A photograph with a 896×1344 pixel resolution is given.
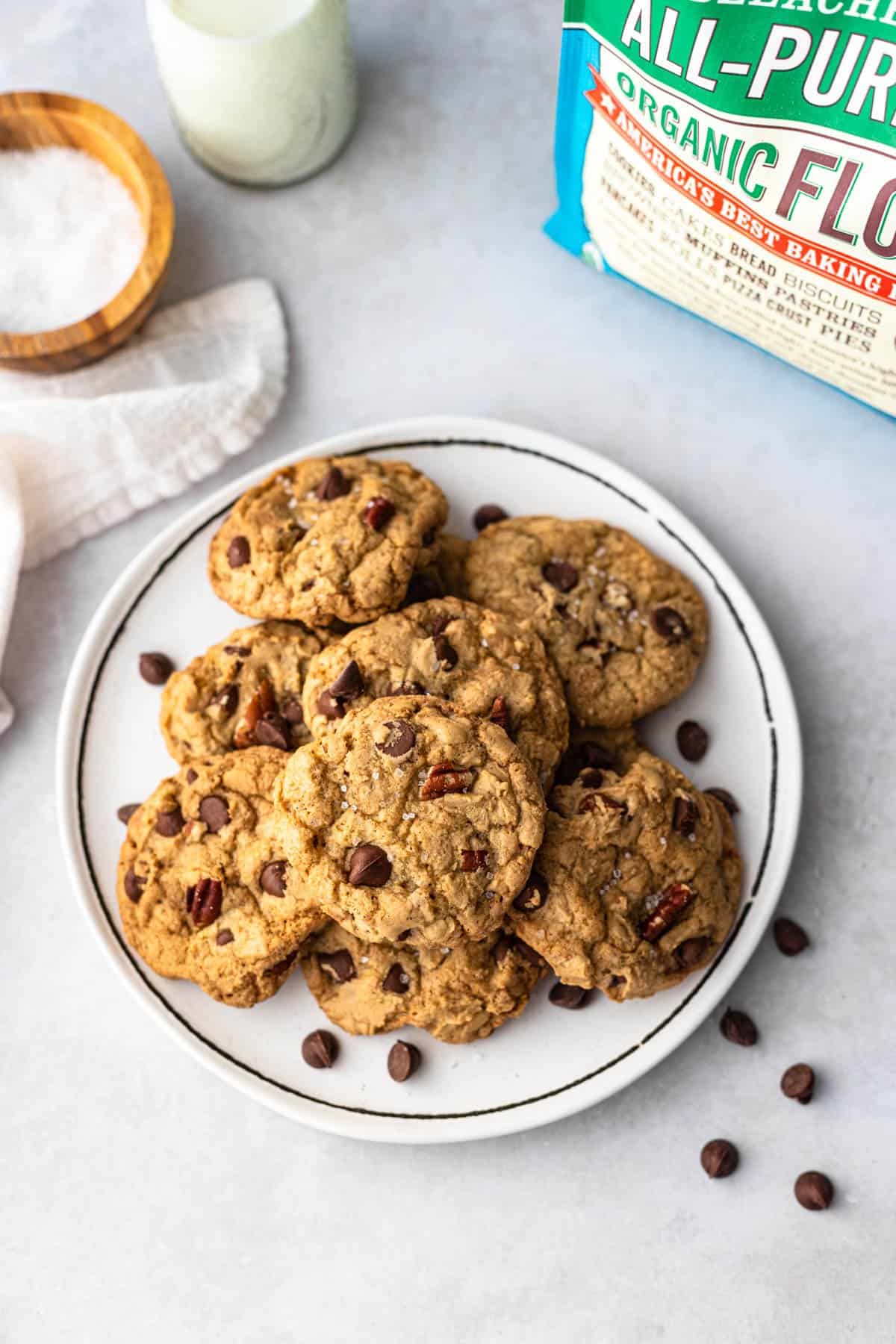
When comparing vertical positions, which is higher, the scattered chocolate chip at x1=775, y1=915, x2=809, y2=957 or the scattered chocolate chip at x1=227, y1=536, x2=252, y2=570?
the scattered chocolate chip at x1=227, y1=536, x2=252, y2=570

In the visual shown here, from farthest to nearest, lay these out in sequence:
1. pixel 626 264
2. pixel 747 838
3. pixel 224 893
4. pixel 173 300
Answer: pixel 173 300 → pixel 626 264 → pixel 747 838 → pixel 224 893

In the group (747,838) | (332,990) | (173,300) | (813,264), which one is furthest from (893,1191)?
(173,300)

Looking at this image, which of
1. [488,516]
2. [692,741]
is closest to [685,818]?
[692,741]

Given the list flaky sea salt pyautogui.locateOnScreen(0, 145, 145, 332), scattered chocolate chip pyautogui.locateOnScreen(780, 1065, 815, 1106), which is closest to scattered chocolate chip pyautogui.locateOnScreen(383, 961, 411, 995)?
scattered chocolate chip pyautogui.locateOnScreen(780, 1065, 815, 1106)

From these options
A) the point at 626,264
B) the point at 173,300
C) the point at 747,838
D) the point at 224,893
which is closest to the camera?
the point at 224,893

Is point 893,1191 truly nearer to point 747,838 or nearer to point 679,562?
point 747,838

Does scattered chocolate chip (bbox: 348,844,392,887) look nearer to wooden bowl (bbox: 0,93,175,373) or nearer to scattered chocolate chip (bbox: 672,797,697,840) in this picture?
scattered chocolate chip (bbox: 672,797,697,840)

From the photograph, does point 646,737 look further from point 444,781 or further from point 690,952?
point 444,781
